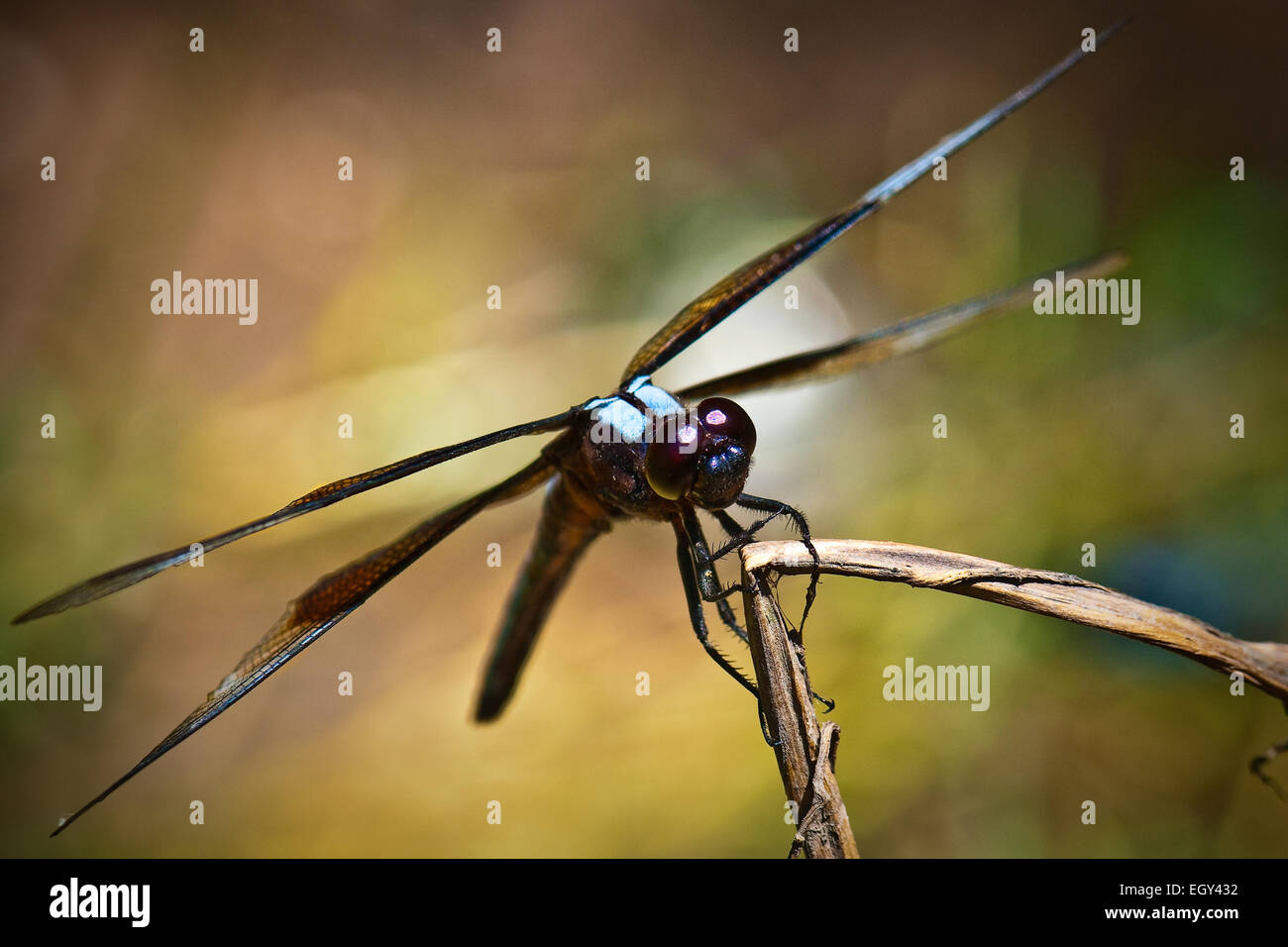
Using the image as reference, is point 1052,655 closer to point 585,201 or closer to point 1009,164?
point 1009,164

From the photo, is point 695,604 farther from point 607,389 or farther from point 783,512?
point 607,389

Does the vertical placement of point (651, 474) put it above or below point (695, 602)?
above

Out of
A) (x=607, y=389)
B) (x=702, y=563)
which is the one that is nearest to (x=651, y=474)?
(x=702, y=563)

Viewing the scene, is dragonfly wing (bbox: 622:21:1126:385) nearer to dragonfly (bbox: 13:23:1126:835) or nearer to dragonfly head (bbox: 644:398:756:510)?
dragonfly (bbox: 13:23:1126:835)

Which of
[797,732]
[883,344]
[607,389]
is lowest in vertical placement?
[797,732]

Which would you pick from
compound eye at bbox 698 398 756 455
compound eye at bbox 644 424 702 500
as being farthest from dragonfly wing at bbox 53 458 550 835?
compound eye at bbox 698 398 756 455

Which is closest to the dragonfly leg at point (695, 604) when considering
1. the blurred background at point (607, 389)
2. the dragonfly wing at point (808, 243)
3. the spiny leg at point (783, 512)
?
the spiny leg at point (783, 512)

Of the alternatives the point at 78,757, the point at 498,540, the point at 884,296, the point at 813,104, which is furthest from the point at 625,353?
the point at 78,757
